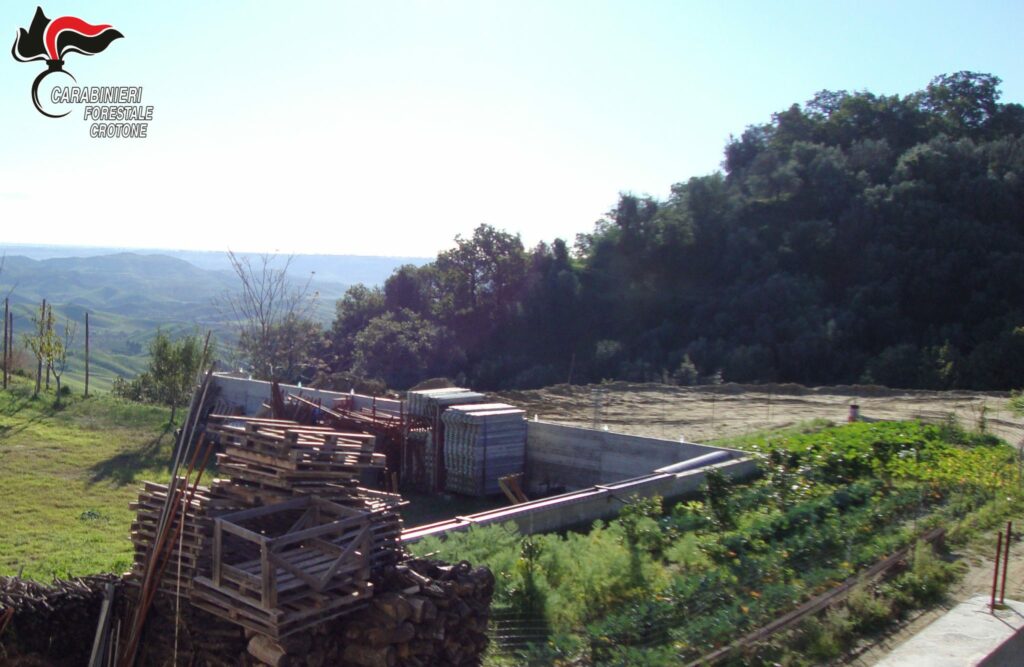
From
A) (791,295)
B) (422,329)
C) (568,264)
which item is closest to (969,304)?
(791,295)

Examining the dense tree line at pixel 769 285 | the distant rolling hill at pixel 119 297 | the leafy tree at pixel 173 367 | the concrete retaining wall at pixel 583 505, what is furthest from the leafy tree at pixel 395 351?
the distant rolling hill at pixel 119 297

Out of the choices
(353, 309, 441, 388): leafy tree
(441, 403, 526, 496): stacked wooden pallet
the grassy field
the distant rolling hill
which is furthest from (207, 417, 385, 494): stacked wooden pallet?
the distant rolling hill

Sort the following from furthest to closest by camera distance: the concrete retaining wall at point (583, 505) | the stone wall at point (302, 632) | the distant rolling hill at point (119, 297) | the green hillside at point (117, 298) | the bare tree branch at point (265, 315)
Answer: the distant rolling hill at point (119, 297) < the green hillside at point (117, 298) < the bare tree branch at point (265, 315) < the concrete retaining wall at point (583, 505) < the stone wall at point (302, 632)

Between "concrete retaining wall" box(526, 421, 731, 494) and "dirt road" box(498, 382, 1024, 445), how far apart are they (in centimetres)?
278

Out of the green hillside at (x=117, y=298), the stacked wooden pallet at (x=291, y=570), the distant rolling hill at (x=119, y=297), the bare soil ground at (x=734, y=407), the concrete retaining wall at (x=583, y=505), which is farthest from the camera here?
the distant rolling hill at (x=119, y=297)

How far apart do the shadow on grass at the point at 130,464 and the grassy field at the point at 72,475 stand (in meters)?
0.02

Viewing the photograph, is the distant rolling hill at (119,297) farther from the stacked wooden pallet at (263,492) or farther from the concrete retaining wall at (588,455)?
the stacked wooden pallet at (263,492)

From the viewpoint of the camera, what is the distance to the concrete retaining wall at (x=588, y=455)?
1603cm

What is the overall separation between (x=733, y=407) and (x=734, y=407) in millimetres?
28

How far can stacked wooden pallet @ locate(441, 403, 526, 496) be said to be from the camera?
1683cm

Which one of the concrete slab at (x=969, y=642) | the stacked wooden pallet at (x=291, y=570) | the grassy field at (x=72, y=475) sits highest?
the stacked wooden pallet at (x=291, y=570)

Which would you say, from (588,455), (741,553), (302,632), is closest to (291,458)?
(302,632)

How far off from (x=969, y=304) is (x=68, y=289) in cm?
14553

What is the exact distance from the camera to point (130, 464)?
19.1 metres
